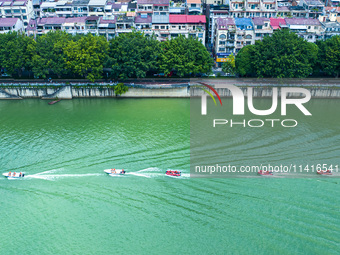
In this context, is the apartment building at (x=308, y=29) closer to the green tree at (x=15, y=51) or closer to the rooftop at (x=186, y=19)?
the rooftop at (x=186, y=19)

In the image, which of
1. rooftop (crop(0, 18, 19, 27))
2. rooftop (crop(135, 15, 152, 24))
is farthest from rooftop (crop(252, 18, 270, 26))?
rooftop (crop(0, 18, 19, 27))

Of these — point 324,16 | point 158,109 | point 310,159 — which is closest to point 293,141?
point 310,159

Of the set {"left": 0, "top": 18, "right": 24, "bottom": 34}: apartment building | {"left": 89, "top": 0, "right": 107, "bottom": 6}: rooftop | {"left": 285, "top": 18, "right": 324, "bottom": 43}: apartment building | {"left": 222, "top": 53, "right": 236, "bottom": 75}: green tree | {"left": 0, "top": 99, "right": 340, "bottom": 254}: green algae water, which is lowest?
{"left": 0, "top": 99, "right": 340, "bottom": 254}: green algae water

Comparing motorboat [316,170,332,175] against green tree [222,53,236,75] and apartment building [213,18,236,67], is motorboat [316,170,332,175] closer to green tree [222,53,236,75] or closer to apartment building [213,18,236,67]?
green tree [222,53,236,75]

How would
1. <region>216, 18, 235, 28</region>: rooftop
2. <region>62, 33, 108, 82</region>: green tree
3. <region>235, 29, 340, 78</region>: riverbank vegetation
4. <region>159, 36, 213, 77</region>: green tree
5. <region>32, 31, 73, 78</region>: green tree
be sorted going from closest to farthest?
<region>235, 29, 340, 78</region>: riverbank vegetation, <region>62, 33, 108, 82</region>: green tree, <region>32, 31, 73, 78</region>: green tree, <region>159, 36, 213, 77</region>: green tree, <region>216, 18, 235, 28</region>: rooftop

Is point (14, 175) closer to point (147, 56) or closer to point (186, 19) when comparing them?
point (147, 56)

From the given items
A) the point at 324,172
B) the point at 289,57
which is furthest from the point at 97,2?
the point at 324,172

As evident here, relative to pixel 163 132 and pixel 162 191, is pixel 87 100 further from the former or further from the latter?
pixel 162 191
